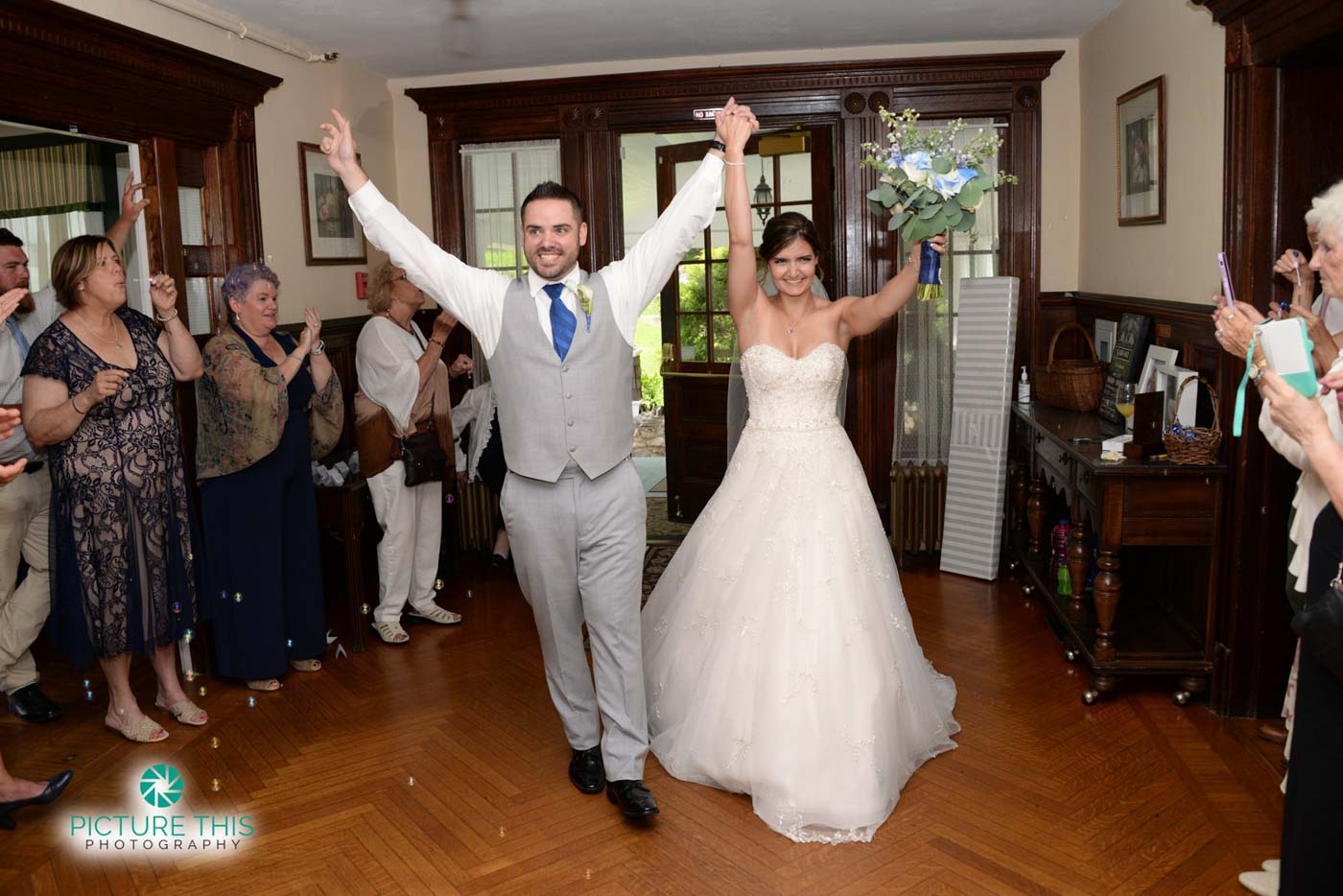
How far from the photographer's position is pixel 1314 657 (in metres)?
2.11

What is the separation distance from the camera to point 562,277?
10.3 feet

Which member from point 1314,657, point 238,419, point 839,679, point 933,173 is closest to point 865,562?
point 839,679

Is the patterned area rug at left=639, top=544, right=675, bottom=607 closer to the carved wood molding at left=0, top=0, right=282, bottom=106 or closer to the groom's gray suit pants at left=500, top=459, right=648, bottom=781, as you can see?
the groom's gray suit pants at left=500, top=459, right=648, bottom=781

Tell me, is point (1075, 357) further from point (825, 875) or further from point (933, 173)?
point (825, 875)

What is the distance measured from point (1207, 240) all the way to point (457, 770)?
11.1ft

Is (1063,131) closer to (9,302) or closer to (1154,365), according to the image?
(1154,365)

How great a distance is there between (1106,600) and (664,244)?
2183 millimetres

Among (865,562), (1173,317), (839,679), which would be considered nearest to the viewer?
(839,679)

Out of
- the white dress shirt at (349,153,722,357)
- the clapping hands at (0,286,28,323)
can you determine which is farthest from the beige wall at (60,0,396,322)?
the white dress shirt at (349,153,722,357)

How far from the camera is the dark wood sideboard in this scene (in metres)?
3.90

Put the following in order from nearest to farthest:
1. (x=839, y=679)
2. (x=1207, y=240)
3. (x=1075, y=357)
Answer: (x=839, y=679), (x=1207, y=240), (x=1075, y=357)

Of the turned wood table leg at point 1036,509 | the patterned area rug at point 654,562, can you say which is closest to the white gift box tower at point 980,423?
the turned wood table leg at point 1036,509

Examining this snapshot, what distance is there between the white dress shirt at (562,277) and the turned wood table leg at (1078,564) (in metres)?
2.11

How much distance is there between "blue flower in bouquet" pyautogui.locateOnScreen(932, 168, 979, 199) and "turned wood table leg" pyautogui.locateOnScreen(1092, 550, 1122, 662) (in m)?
1.44
